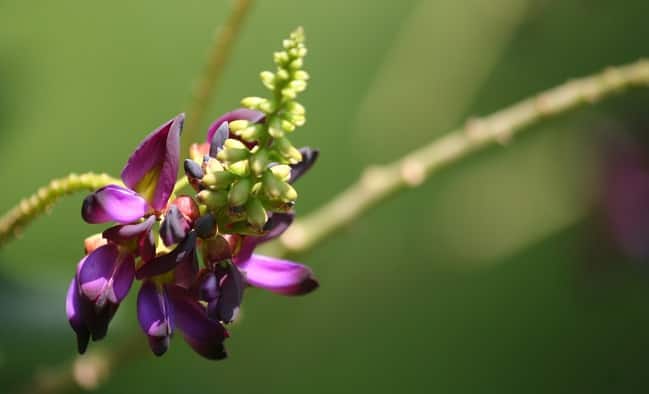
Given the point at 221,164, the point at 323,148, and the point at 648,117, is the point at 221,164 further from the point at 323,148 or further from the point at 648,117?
the point at 323,148

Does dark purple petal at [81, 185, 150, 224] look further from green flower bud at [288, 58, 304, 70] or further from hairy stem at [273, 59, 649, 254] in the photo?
hairy stem at [273, 59, 649, 254]

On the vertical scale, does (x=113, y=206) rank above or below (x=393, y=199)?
below

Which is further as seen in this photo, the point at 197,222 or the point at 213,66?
the point at 213,66

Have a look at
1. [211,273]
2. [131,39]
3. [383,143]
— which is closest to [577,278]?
[383,143]

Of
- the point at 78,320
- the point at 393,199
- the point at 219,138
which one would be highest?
the point at 393,199

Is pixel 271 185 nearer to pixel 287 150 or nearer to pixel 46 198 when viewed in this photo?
pixel 287 150

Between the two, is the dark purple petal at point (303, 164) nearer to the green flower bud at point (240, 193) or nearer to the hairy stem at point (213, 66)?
the green flower bud at point (240, 193)

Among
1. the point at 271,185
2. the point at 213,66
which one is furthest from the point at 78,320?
the point at 213,66
